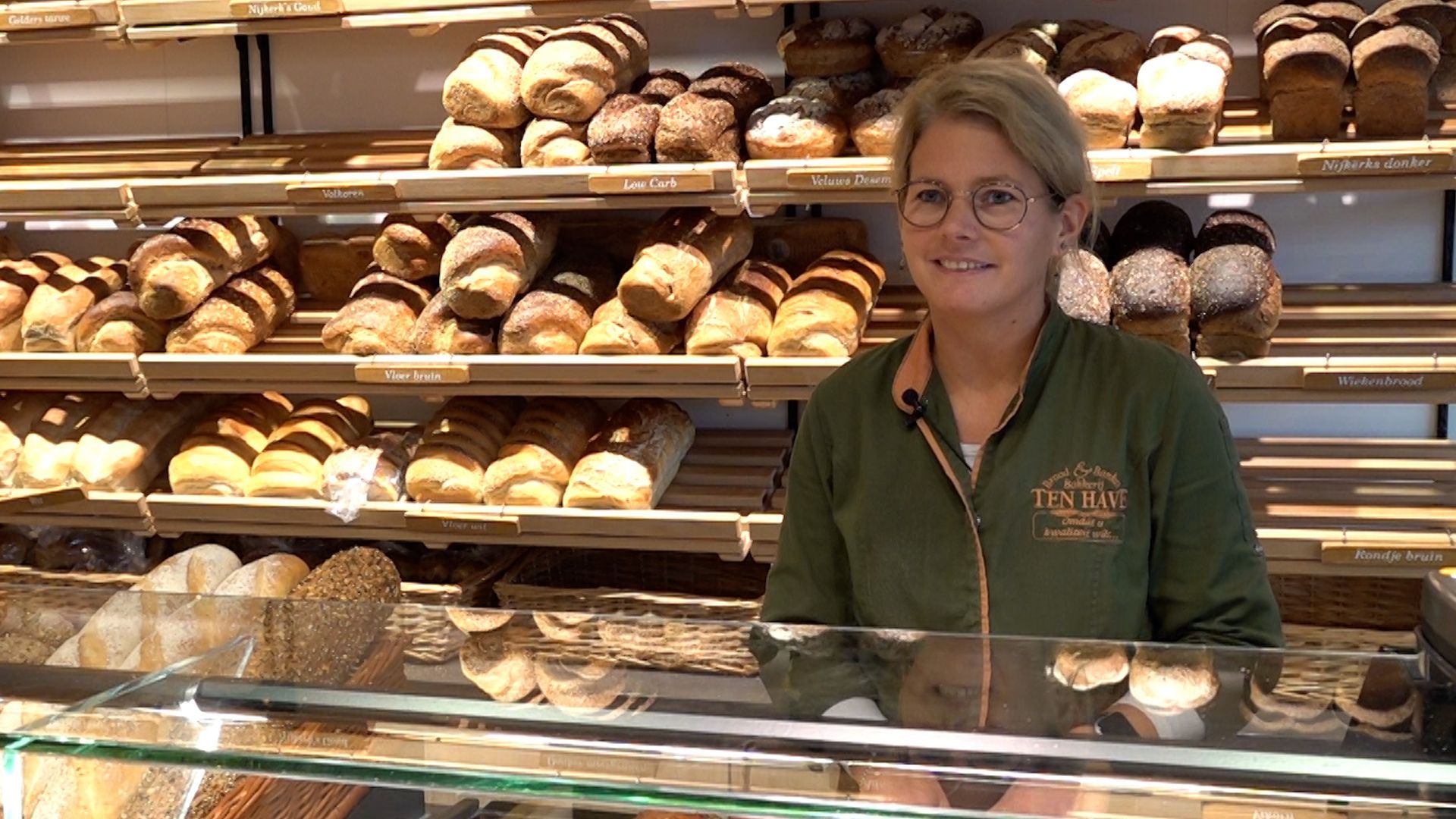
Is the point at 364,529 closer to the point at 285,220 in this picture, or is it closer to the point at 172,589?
the point at 172,589

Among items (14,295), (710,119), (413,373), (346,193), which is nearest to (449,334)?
(413,373)

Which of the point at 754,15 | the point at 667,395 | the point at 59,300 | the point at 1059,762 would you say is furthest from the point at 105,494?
the point at 1059,762

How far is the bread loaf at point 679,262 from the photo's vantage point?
295cm

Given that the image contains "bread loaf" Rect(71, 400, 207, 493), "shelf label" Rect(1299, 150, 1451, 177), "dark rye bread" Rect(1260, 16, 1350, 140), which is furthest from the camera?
"bread loaf" Rect(71, 400, 207, 493)

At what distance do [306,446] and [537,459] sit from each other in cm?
61

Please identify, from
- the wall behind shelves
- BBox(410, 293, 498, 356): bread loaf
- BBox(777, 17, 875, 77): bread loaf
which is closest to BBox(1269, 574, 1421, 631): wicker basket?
the wall behind shelves

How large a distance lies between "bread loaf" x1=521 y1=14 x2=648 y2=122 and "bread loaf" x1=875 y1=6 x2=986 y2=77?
583 mm

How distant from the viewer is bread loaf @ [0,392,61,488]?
135 inches

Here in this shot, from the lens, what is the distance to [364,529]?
10.4 ft

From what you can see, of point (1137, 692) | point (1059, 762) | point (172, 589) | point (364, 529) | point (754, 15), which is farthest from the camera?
point (364, 529)

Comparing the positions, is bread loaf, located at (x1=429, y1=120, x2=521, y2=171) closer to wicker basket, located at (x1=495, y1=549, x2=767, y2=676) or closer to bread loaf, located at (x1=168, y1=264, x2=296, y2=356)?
bread loaf, located at (x1=168, y1=264, x2=296, y2=356)

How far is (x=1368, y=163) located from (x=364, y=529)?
219 cm

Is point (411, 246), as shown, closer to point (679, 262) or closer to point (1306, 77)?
point (679, 262)

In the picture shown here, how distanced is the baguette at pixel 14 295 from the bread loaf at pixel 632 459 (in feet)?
4.84
